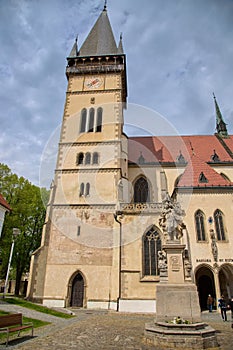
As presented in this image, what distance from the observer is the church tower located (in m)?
16.7

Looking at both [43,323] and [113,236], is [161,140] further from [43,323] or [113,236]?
[43,323]

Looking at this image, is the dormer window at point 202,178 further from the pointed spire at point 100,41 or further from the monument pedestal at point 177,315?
the pointed spire at point 100,41

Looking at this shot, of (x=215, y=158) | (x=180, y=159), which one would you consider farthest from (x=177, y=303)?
(x=215, y=158)

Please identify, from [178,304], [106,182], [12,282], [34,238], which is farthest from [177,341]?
[12,282]

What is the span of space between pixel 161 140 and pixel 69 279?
17.4 m

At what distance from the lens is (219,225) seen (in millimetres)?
16672

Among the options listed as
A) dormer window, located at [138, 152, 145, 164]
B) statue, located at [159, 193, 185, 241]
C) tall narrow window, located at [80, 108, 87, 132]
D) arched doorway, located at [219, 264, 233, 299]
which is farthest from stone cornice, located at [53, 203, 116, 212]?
statue, located at [159, 193, 185, 241]

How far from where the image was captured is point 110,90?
24266 mm

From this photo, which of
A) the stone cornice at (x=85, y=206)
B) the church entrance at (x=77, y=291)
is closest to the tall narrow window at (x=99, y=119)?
the stone cornice at (x=85, y=206)

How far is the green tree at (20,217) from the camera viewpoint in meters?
20.9

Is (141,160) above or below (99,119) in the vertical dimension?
below

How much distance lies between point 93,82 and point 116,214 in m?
15.0

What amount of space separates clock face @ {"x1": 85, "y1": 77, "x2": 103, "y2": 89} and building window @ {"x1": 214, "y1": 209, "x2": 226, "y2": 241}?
56.0 feet

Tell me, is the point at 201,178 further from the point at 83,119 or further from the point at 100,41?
the point at 100,41
